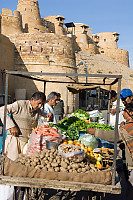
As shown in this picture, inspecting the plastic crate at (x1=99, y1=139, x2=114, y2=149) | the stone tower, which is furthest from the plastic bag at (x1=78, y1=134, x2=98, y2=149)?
the stone tower

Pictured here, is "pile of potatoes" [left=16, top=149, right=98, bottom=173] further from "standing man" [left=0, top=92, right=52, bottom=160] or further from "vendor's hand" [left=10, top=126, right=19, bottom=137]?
"standing man" [left=0, top=92, right=52, bottom=160]

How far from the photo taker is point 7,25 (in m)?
32.7

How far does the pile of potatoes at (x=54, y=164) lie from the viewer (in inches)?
96.2

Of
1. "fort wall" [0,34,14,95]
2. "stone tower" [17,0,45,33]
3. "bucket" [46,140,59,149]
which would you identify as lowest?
"bucket" [46,140,59,149]

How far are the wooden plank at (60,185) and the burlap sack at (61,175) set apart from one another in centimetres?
5

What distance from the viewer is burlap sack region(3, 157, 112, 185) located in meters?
2.31

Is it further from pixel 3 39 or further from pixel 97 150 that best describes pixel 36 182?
pixel 3 39

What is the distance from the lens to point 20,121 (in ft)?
→ 11.8

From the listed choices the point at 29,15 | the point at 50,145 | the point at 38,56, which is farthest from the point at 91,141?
the point at 29,15

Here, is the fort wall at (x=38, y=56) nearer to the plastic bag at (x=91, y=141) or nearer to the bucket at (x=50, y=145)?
the plastic bag at (x=91, y=141)

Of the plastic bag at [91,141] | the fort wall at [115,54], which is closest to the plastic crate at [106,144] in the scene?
the plastic bag at [91,141]

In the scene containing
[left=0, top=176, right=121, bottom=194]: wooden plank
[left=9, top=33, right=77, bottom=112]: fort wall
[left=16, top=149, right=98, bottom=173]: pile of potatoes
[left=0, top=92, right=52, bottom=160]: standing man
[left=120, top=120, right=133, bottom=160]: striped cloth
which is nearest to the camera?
[left=0, top=176, right=121, bottom=194]: wooden plank

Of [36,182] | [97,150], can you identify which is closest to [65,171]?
[36,182]

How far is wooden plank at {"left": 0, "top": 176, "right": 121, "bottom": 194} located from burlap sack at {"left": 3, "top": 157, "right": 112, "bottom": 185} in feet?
0.15
